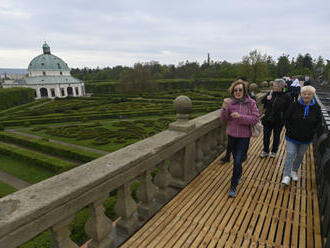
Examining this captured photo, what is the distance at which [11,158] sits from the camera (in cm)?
1270

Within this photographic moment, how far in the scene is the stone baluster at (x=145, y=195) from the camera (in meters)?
2.91

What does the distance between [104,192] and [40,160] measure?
10.7m

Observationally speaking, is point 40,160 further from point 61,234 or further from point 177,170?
point 61,234

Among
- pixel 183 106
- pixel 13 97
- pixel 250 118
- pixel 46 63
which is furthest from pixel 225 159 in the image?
pixel 46 63

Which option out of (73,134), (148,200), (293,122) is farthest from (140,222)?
(73,134)

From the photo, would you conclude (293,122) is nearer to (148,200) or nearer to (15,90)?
(148,200)

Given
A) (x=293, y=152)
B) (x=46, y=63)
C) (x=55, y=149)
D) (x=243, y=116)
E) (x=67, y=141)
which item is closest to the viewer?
(x=243, y=116)

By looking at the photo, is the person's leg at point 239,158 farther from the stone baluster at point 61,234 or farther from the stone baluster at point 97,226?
the stone baluster at point 61,234

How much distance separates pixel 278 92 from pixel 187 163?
2.59m

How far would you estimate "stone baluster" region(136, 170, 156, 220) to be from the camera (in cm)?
291

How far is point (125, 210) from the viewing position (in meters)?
2.61

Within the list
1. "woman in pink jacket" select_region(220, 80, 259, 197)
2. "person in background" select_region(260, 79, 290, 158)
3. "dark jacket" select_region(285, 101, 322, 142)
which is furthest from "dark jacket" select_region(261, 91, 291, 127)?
"woman in pink jacket" select_region(220, 80, 259, 197)

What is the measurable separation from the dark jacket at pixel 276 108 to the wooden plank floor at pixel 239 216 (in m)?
1.23

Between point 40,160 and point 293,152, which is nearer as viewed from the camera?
point 293,152
